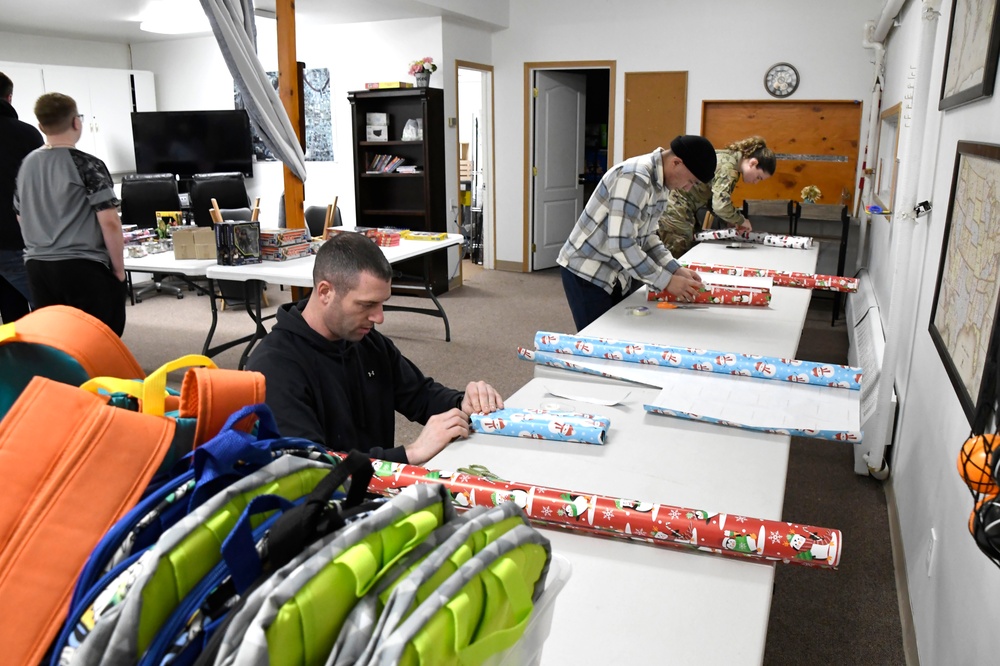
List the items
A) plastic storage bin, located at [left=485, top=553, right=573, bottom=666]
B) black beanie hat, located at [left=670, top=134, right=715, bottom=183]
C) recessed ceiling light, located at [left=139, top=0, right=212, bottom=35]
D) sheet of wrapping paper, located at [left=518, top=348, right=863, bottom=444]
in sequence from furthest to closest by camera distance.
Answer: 1. recessed ceiling light, located at [left=139, top=0, right=212, bottom=35]
2. black beanie hat, located at [left=670, top=134, right=715, bottom=183]
3. sheet of wrapping paper, located at [left=518, top=348, right=863, bottom=444]
4. plastic storage bin, located at [left=485, top=553, right=573, bottom=666]

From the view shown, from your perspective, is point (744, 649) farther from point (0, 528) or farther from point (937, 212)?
point (937, 212)

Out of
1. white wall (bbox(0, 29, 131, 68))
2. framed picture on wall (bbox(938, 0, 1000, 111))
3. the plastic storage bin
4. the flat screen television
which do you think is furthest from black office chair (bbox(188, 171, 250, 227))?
the plastic storage bin

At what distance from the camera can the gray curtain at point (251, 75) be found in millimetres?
4242

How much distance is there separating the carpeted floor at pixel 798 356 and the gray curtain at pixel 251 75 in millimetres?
1508

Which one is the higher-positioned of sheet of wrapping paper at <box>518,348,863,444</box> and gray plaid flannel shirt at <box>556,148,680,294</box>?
gray plaid flannel shirt at <box>556,148,680,294</box>

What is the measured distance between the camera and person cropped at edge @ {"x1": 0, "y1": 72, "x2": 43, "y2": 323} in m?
3.85

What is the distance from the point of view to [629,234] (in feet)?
9.82

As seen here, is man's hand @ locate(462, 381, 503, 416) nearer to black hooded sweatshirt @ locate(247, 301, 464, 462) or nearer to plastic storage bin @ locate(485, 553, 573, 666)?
black hooded sweatshirt @ locate(247, 301, 464, 462)

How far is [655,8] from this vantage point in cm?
736

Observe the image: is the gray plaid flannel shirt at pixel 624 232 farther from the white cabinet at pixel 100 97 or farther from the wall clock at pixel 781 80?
the white cabinet at pixel 100 97

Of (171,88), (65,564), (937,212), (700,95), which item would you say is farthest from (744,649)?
(171,88)

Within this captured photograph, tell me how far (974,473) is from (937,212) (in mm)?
2123

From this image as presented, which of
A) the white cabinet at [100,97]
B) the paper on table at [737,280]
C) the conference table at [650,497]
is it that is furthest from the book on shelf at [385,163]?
the conference table at [650,497]

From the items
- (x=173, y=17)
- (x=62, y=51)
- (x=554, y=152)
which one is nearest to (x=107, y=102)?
(x=62, y=51)
